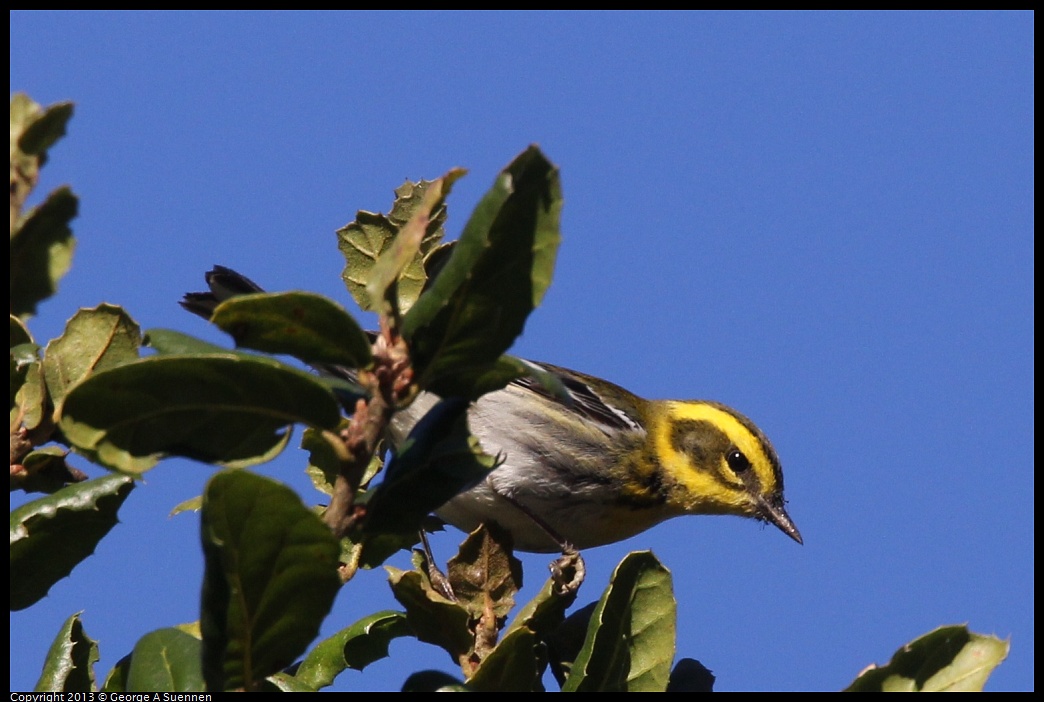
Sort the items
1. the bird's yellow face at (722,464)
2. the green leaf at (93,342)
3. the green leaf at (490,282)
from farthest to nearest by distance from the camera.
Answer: the bird's yellow face at (722,464) < the green leaf at (93,342) < the green leaf at (490,282)

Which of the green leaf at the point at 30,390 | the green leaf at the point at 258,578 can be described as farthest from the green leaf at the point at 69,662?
the green leaf at the point at 258,578

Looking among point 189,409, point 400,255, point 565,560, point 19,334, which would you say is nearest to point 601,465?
point 565,560

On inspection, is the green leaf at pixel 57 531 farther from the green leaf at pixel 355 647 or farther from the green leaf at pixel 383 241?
the green leaf at pixel 383 241

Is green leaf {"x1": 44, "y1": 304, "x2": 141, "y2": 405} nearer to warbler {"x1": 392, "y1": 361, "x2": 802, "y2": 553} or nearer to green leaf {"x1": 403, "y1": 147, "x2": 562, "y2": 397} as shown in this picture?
green leaf {"x1": 403, "y1": 147, "x2": 562, "y2": 397}

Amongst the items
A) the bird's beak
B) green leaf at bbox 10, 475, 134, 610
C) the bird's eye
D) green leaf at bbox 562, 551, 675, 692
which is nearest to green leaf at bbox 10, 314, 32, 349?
green leaf at bbox 10, 475, 134, 610

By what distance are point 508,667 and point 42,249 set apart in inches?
55.9

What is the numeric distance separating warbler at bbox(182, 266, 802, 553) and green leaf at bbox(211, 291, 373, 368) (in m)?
3.47

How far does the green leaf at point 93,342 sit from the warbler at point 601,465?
9.14 ft

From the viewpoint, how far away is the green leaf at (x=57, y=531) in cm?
273

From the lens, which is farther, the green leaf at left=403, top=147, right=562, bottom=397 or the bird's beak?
the bird's beak

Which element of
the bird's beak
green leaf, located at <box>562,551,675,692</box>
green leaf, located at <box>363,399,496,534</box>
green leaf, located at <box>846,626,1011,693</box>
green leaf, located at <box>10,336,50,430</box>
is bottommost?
green leaf, located at <box>846,626,1011,693</box>

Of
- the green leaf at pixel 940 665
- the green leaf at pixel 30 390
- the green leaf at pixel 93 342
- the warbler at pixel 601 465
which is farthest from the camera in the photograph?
the warbler at pixel 601 465

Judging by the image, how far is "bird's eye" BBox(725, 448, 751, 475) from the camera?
722 centimetres
